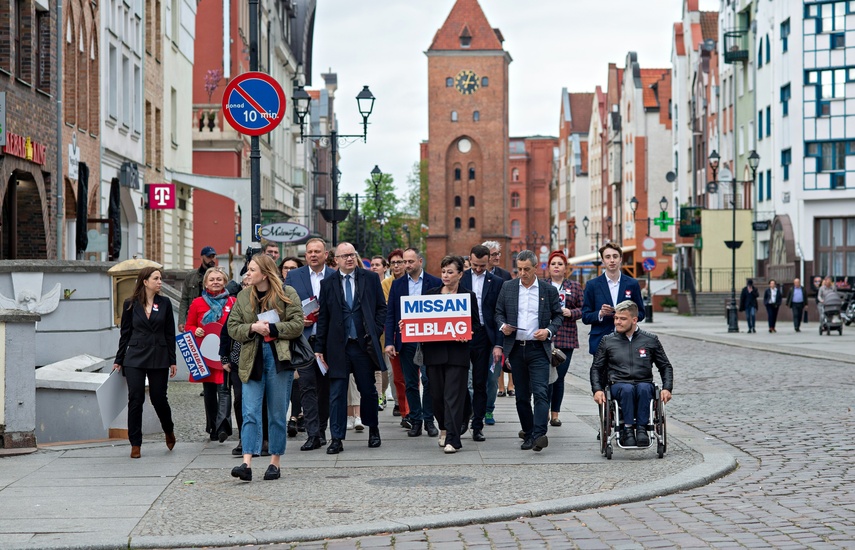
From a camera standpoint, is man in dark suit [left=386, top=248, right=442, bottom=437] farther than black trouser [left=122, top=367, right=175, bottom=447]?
Yes

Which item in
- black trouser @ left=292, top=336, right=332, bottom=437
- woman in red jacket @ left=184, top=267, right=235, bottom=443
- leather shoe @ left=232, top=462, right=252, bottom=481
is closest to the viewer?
leather shoe @ left=232, top=462, right=252, bottom=481

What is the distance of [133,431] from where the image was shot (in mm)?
12156

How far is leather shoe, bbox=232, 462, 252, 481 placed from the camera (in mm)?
10516

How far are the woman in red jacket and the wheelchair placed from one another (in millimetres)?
3666

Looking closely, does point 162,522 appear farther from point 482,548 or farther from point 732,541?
point 732,541

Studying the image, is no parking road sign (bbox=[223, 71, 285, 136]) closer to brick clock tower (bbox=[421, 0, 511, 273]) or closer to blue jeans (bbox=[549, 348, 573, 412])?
blue jeans (bbox=[549, 348, 573, 412])

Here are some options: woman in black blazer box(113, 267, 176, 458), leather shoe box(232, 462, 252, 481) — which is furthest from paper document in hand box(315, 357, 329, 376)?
leather shoe box(232, 462, 252, 481)

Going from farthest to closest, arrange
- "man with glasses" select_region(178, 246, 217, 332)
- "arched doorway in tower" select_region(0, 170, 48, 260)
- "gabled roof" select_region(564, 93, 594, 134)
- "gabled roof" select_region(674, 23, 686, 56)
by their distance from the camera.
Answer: "gabled roof" select_region(564, 93, 594, 134)
"gabled roof" select_region(674, 23, 686, 56)
"arched doorway in tower" select_region(0, 170, 48, 260)
"man with glasses" select_region(178, 246, 217, 332)

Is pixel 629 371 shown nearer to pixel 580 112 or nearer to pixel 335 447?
pixel 335 447

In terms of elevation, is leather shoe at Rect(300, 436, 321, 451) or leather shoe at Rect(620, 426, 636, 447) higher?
leather shoe at Rect(620, 426, 636, 447)

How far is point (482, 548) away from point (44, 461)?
5.18 metres

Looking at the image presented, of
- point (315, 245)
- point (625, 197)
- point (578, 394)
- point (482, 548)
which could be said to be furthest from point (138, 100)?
point (625, 197)

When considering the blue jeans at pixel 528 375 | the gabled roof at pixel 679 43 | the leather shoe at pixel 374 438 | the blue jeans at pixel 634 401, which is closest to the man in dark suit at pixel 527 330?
the blue jeans at pixel 528 375

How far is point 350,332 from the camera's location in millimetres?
13047
